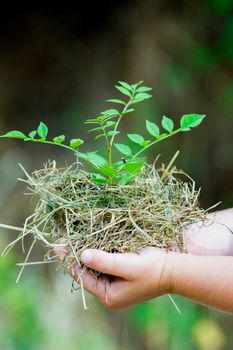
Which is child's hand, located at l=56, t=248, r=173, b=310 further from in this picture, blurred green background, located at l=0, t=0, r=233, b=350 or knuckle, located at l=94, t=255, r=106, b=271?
blurred green background, located at l=0, t=0, r=233, b=350

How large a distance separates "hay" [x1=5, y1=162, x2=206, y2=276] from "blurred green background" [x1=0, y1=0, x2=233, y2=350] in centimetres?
114

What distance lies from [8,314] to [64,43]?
0.95 m

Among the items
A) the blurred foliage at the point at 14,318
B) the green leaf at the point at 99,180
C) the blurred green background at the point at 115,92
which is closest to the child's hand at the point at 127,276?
the green leaf at the point at 99,180

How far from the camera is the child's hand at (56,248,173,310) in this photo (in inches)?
29.9

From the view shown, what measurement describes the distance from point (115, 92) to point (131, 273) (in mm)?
1322

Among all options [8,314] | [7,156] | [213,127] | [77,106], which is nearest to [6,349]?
[8,314]

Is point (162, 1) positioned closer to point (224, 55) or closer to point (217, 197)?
point (224, 55)

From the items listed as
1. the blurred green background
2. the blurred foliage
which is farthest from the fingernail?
the blurred green background

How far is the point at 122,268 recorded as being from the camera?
0.77 metres

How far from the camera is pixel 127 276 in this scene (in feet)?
2.60

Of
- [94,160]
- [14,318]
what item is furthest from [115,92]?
[94,160]

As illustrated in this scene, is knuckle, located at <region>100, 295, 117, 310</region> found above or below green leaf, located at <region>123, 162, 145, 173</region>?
below

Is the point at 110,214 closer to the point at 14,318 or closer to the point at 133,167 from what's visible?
the point at 133,167

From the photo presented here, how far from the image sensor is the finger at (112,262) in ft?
2.45
